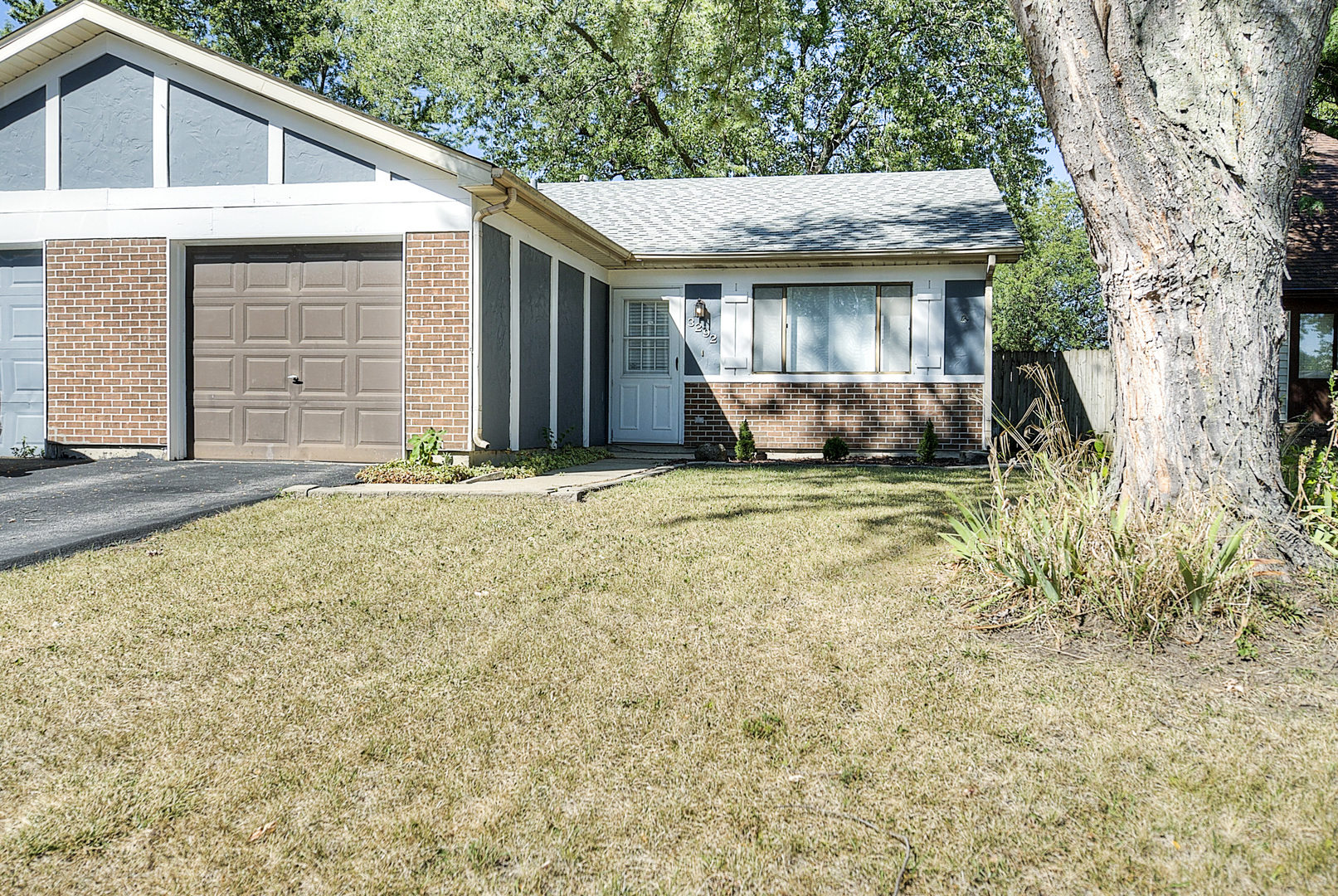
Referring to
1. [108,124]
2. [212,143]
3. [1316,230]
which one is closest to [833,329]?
[212,143]

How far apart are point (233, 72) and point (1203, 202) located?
8.73 metres

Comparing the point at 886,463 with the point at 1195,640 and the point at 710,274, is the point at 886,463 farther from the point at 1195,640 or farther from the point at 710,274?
the point at 1195,640

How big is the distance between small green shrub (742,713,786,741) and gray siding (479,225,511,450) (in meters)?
6.75

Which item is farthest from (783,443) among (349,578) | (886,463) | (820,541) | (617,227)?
(349,578)

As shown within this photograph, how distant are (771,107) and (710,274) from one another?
12.5 m

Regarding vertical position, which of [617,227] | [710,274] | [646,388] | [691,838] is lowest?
[691,838]

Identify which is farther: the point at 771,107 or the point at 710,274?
the point at 771,107

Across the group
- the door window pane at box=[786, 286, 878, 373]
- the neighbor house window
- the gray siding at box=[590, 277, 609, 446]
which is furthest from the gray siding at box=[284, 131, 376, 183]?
the door window pane at box=[786, 286, 878, 373]

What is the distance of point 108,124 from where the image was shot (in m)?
9.75

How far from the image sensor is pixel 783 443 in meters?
13.5

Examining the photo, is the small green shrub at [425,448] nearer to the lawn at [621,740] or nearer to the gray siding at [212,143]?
the gray siding at [212,143]

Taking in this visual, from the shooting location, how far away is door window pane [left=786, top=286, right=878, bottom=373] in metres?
13.2

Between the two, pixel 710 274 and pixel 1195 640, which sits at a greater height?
pixel 710 274

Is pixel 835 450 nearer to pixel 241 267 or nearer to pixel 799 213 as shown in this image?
pixel 799 213
